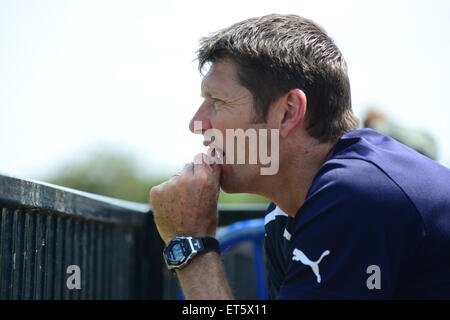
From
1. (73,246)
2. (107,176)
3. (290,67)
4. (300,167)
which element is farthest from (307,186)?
(107,176)

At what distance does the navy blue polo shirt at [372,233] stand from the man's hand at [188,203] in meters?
0.49

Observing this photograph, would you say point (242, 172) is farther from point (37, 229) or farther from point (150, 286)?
point (150, 286)

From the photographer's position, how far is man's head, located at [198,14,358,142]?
305 centimetres

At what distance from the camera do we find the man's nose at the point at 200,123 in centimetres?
312

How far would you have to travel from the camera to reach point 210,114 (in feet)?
10.3

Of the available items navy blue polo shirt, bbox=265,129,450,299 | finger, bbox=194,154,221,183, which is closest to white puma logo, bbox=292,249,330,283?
navy blue polo shirt, bbox=265,129,450,299

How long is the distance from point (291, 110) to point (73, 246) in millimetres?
1331

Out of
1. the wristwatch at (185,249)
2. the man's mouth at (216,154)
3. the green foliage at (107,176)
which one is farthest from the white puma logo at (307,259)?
the green foliage at (107,176)

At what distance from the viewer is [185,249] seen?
268cm

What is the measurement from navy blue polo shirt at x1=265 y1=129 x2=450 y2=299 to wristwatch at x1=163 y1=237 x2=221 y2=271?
41 centimetres

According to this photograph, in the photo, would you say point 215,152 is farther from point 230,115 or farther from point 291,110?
point 291,110

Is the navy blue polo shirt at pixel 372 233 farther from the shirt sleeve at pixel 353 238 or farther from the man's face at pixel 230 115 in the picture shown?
the man's face at pixel 230 115

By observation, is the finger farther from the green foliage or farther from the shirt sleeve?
the green foliage

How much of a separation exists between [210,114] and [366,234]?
3.82 feet
